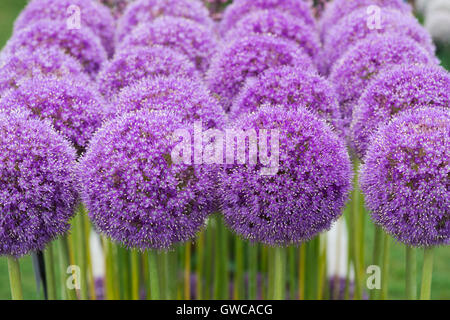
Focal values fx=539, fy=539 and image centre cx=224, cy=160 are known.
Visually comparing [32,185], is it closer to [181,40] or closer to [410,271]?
[181,40]

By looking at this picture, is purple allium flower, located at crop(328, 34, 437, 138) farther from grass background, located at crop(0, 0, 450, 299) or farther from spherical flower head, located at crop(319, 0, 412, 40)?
grass background, located at crop(0, 0, 450, 299)

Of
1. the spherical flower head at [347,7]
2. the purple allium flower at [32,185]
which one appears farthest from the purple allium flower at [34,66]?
the spherical flower head at [347,7]

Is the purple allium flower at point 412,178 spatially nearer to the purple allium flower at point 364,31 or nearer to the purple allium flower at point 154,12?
the purple allium flower at point 364,31

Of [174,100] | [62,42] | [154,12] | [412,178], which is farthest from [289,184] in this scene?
[154,12]

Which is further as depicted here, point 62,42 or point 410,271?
point 62,42

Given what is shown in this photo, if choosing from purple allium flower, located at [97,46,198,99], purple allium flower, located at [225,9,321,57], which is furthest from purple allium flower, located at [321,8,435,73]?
purple allium flower, located at [97,46,198,99]
